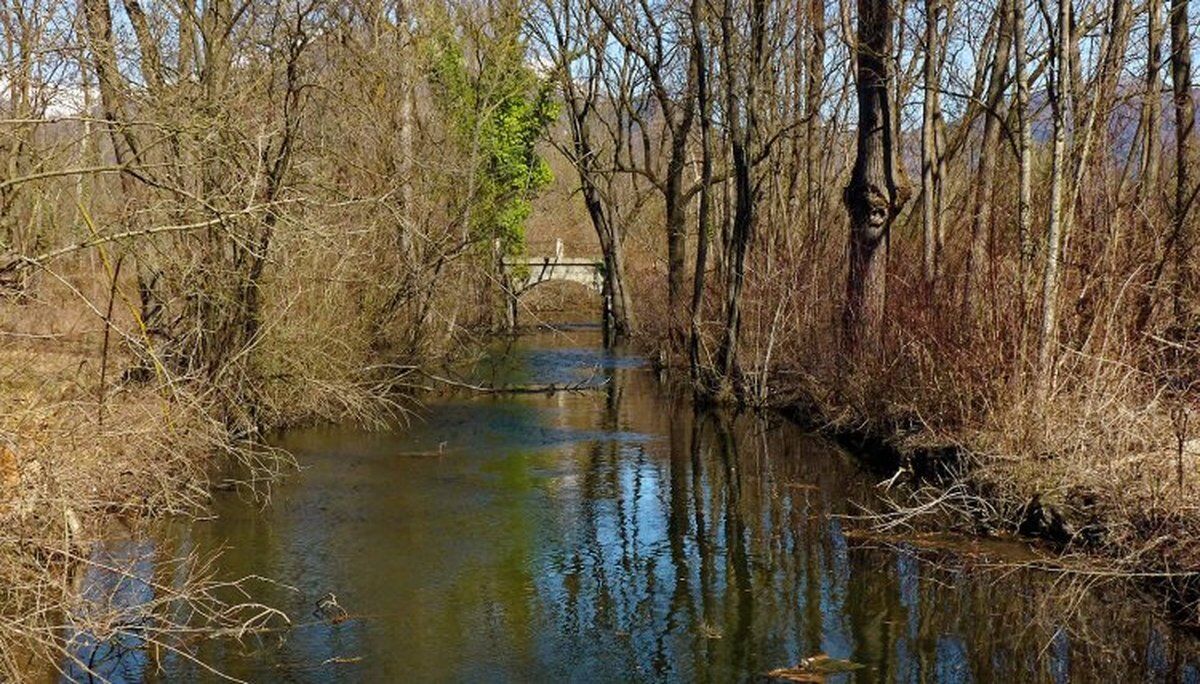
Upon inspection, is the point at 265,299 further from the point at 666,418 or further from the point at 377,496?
the point at 666,418

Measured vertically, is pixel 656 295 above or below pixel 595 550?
above

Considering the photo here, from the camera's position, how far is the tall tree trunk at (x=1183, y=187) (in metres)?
11.6

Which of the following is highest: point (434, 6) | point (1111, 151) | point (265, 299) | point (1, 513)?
point (434, 6)

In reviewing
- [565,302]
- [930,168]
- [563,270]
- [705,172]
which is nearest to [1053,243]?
[930,168]

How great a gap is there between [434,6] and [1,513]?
71.7 feet

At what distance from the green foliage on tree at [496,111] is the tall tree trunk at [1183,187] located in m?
11.5

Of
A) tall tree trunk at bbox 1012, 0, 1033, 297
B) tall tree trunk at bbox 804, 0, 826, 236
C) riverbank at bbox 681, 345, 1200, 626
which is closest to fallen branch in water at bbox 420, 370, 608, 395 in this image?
tall tree trunk at bbox 804, 0, 826, 236

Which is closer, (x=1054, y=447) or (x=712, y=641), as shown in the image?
(x=712, y=641)

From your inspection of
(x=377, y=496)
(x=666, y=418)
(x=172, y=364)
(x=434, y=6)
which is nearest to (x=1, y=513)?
Result: (x=377, y=496)

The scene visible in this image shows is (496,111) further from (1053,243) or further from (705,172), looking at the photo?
(1053,243)

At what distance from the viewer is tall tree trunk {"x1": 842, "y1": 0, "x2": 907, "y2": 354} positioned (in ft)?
51.5

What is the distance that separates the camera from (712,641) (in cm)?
837

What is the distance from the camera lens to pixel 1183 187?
1320 cm

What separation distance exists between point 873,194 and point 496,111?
1721 centimetres
